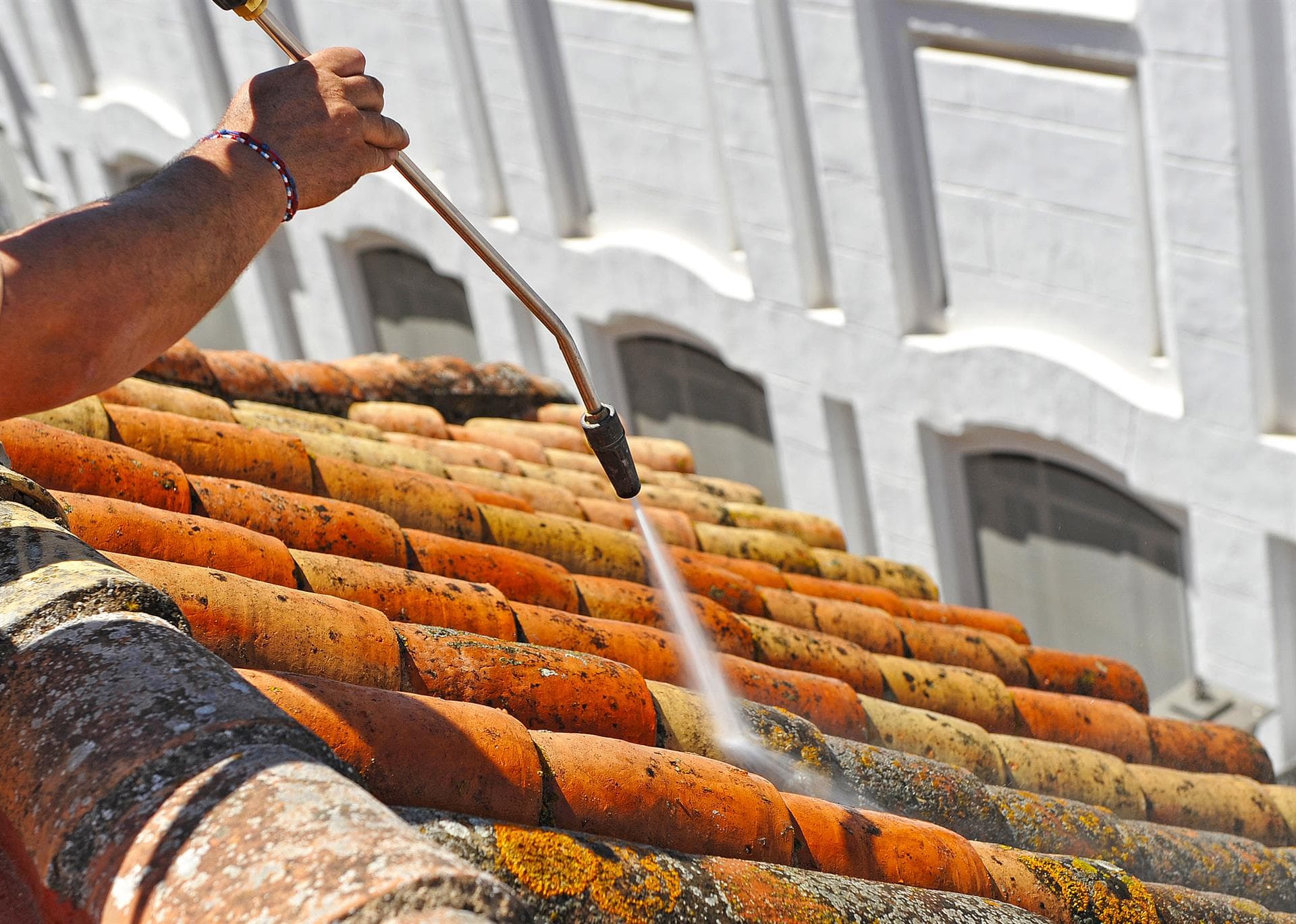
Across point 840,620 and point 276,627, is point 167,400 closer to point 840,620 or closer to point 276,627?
point 276,627

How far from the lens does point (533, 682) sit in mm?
2666

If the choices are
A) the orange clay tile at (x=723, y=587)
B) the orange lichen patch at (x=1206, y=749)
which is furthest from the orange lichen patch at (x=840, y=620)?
the orange lichen patch at (x=1206, y=749)

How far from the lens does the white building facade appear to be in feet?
23.3

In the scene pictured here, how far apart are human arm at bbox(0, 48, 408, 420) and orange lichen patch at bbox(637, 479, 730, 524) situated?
356cm

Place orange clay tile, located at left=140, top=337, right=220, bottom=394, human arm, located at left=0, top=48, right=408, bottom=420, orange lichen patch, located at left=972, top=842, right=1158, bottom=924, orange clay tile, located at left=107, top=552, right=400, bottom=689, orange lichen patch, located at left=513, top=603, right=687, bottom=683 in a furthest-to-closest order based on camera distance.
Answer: orange clay tile, located at left=140, top=337, right=220, bottom=394, orange lichen patch, located at left=513, top=603, right=687, bottom=683, orange lichen patch, located at left=972, top=842, right=1158, bottom=924, orange clay tile, located at left=107, top=552, right=400, bottom=689, human arm, located at left=0, top=48, right=408, bottom=420

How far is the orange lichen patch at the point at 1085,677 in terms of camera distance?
16.4ft

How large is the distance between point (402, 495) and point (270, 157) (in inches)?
73.4

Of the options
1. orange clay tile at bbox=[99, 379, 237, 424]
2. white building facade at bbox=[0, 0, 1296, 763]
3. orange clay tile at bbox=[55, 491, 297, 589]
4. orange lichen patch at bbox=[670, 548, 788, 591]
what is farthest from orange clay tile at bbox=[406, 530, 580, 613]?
white building facade at bbox=[0, 0, 1296, 763]

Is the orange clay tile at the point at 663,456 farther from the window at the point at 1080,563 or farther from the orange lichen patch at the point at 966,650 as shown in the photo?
the window at the point at 1080,563

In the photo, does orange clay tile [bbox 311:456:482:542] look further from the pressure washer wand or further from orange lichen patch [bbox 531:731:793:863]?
orange lichen patch [bbox 531:731:793:863]

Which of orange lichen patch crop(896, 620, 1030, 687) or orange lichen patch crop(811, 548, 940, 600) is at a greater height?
orange lichen patch crop(896, 620, 1030, 687)

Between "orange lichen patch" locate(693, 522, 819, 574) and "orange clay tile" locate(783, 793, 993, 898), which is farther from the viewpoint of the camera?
"orange lichen patch" locate(693, 522, 819, 574)

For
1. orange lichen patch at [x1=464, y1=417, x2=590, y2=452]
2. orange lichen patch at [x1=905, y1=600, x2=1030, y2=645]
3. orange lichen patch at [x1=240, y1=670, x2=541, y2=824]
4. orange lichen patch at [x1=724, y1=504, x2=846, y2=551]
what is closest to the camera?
orange lichen patch at [x1=240, y1=670, x2=541, y2=824]

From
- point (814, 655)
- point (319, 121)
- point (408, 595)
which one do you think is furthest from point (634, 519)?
point (319, 121)
